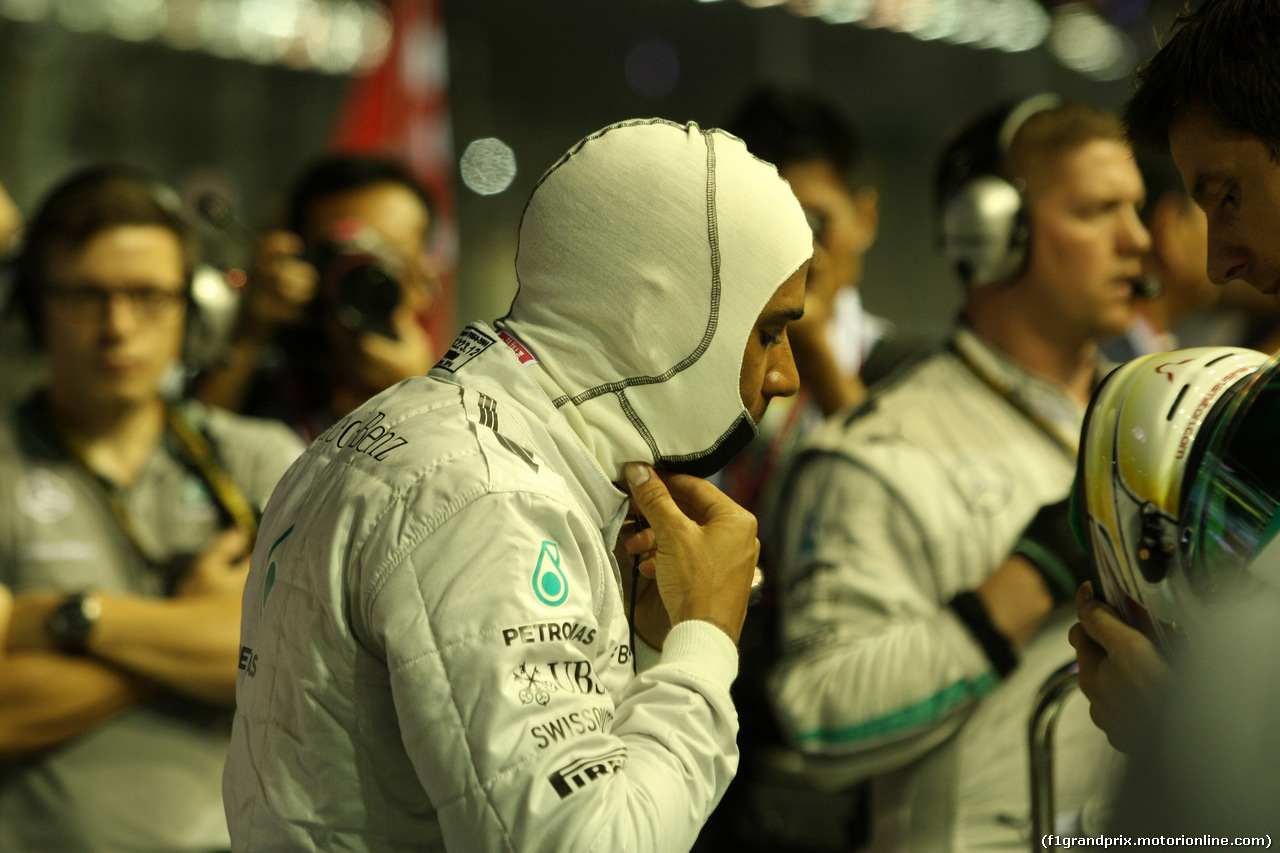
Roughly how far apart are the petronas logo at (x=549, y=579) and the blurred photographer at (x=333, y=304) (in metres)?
1.67

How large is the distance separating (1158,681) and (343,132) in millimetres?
3763

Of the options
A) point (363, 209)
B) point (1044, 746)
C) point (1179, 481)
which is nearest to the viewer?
point (1179, 481)

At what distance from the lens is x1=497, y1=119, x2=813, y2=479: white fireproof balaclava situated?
1317 mm

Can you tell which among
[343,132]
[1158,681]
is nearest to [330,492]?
[1158,681]

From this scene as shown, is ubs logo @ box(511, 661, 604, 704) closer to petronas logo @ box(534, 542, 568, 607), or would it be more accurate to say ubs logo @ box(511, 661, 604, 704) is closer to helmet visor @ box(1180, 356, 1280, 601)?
petronas logo @ box(534, 542, 568, 607)

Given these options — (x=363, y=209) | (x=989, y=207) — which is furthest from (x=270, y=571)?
(x=363, y=209)

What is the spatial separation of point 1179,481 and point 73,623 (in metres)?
1.79

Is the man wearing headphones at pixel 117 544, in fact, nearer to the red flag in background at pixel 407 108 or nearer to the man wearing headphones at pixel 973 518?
the man wearing headphones at pixel 973 518

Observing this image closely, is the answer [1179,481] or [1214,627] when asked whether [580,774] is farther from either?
[1179,481]

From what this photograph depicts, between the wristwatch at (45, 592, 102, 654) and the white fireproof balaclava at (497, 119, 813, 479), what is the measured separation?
1.19 metres

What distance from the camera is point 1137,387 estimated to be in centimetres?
135

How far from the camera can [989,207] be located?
2389mm

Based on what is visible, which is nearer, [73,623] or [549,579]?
[549,579]

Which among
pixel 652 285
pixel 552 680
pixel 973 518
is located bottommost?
pixel 973 518
